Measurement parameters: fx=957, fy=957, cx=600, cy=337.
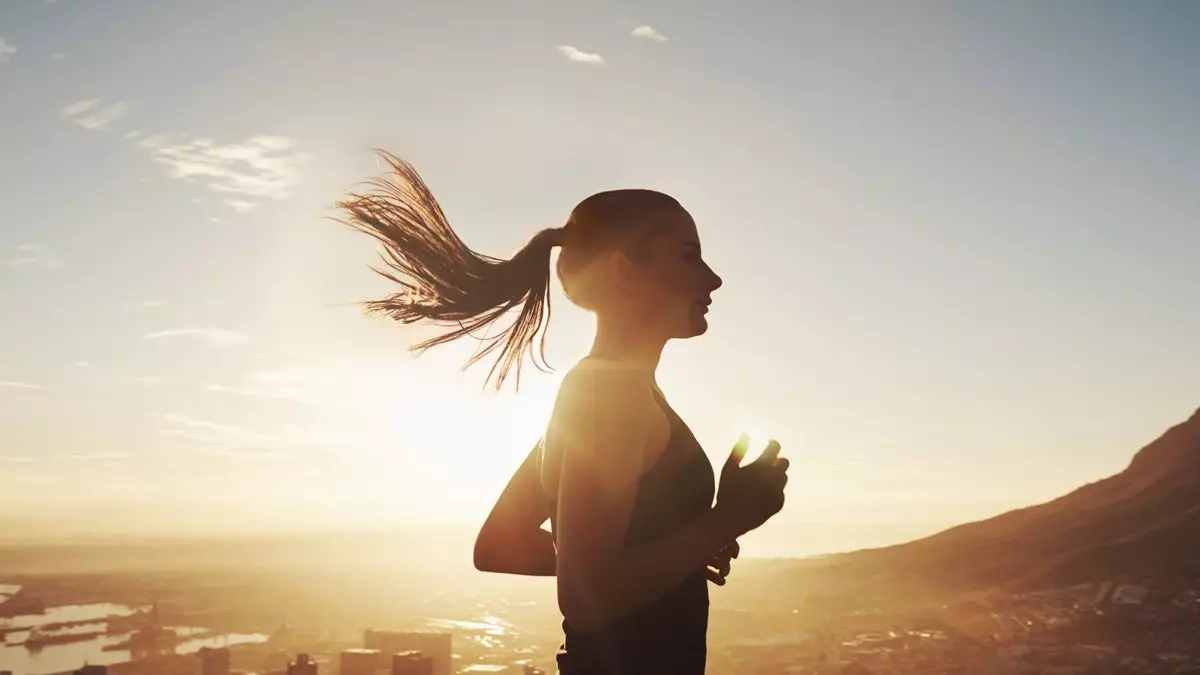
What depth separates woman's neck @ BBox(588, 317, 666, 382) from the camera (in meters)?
1.57

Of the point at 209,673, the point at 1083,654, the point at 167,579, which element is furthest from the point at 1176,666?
the point at 167,579

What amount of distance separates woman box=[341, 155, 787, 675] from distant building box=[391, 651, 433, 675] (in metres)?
33.3

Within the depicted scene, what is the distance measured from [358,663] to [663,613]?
4107cm

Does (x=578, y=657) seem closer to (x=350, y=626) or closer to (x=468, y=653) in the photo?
(x=468, y=653)

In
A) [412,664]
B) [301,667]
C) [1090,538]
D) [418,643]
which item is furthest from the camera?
[1090,538]

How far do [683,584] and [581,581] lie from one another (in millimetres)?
208

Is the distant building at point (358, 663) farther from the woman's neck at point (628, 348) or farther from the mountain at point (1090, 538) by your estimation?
the woman's neck at point (628, 348)

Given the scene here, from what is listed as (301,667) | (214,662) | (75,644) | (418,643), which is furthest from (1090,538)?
(75,644)

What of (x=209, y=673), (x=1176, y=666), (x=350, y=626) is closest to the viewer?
(x=1176, y=666)

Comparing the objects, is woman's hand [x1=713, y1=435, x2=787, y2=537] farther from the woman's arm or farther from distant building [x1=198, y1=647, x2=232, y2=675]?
distant building [x1=198, y1=647, x2=232, y2=675]

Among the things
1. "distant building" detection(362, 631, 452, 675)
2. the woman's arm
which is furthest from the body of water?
the woman's arm

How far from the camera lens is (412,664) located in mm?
33281

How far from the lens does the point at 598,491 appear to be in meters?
1.34

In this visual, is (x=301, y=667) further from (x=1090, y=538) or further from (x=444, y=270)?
(x=1090, y=538)
